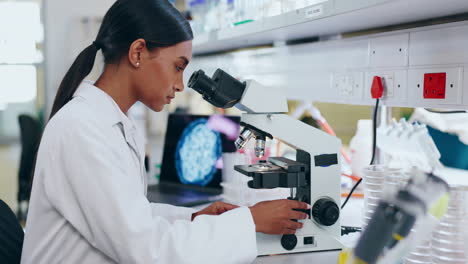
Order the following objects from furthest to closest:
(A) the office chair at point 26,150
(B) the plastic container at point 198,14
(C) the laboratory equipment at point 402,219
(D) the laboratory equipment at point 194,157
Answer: (A) the office chair at point 26,150 → (B) the plastic container at point 198,14 → (D) the laboratory equipment at point 194,157 → (C) the laboratory equipment at point 402,219

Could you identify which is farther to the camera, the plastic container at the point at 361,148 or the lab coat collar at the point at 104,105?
the plastic container at the point at 361,148

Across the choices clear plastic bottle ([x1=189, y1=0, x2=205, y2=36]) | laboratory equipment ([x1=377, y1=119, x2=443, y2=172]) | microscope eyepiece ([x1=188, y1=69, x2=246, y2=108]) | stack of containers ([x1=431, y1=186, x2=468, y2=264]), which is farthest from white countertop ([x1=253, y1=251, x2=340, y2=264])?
clear plastic bottle ([x1=189, y1=0, x2=205, y2=36])

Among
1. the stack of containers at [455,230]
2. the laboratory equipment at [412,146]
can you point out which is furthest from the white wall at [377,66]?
the stack of containers at [455,230]

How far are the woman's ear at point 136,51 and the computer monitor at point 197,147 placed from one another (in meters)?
0.83

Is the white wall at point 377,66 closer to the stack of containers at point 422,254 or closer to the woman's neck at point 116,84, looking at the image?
the woman's neck at point 116,84

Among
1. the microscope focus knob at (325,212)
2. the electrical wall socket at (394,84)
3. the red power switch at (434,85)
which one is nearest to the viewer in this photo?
the microscope focus knob at (325,212)

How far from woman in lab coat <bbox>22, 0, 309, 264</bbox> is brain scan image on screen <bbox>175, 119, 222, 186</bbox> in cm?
76

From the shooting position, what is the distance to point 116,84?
3.99 feet

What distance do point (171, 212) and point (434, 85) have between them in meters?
0.87

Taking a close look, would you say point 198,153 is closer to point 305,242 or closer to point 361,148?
point 361,148

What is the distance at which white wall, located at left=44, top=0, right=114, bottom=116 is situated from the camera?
3967mm

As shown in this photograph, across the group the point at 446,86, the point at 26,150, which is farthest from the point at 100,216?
the point at 26,150

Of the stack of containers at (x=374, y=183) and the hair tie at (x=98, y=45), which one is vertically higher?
the hair tie at (x=98, y=45)

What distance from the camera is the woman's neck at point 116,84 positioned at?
121 centimetres
